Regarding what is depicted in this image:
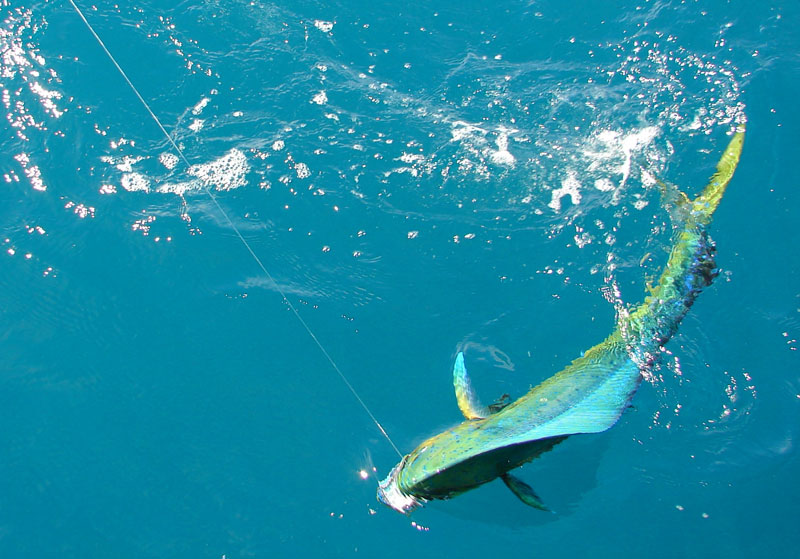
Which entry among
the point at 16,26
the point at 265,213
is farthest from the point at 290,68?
the point at 16,26

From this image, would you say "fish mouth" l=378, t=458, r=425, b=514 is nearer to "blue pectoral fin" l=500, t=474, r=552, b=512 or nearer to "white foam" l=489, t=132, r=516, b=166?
"blue pectoral fin" l=500, t=474, r=552, b=512

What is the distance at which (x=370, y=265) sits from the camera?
249 inches

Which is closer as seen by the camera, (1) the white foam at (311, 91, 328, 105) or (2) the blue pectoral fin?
(2) the blue pectoral fin

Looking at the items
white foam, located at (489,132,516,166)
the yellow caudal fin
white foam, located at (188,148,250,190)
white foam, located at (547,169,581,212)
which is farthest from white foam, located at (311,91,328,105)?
the yellow caudal fin

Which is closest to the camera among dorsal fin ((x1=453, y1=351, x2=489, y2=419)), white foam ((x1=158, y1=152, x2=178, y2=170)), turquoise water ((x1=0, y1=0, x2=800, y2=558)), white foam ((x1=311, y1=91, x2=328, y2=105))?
dorsal fin ((x1=453, y1=351, x2=489, y2=419))

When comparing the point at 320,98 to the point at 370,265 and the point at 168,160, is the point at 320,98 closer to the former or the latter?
the point at 168,160

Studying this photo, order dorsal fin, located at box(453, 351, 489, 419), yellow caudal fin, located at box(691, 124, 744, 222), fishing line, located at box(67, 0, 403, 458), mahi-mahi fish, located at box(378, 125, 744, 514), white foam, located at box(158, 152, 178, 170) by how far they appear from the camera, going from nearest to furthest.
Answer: mahi-mahi fish, located at box(378, 125, 744, 514) → dorsal fin, located at box(453, 351, 489, 419) → fishing line, located at box(67, 0, 403, 458) → yellow caudal fin, located at box(691, 124, 744, 222) → white foam, located at box(158, 152, 178, 170)

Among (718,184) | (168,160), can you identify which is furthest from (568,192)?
(168,160)

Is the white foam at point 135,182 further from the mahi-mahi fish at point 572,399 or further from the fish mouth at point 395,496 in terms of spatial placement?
the fish mouth at point 395,496

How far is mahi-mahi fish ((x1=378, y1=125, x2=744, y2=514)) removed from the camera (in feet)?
15.1

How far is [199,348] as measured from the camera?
6020mm

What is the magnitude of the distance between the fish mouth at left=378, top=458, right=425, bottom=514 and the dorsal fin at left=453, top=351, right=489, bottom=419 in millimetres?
717

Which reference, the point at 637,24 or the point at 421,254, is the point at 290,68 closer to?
the point at 421,254

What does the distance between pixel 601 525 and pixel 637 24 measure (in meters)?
5.99
